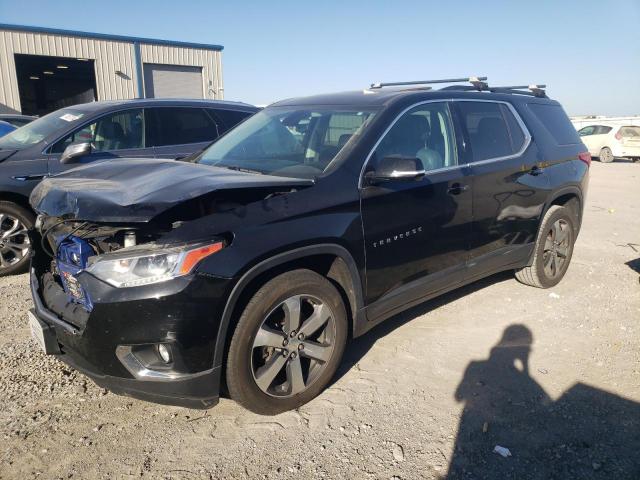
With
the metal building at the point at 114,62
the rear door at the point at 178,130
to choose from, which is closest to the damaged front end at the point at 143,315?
the rear door at the point at 178,130

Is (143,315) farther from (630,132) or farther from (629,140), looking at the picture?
(630,132)

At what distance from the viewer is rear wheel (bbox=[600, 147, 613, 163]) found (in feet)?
68.4

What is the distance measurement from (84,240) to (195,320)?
2.56ft

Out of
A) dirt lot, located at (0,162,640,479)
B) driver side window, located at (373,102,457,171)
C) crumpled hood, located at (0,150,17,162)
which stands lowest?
dirt lot, located at (0,162,640,479)

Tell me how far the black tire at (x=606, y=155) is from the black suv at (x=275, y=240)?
19717mm

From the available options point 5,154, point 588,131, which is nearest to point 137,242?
point 5,154

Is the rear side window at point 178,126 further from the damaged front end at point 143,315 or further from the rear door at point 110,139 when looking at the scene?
the damaged front end at point 143,315

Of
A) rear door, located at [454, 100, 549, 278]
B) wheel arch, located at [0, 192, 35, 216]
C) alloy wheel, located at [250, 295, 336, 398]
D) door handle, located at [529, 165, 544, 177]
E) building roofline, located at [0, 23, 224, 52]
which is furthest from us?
building roofline, located at [0, 23, 224, 52]

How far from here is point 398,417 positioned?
9.45 feet

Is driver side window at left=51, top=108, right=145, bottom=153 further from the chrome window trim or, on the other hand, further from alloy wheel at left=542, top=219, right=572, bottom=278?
alloy wheel at left=542, top=219, right=572, bottom=278

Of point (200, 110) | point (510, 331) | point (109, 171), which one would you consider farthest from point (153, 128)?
point (510, 331)

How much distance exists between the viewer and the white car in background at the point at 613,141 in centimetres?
2009

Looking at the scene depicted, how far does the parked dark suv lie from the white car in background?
19.0 m

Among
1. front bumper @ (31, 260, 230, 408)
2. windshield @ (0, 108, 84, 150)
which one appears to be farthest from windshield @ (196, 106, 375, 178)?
windshield @ (0, 108, 84, 150)
